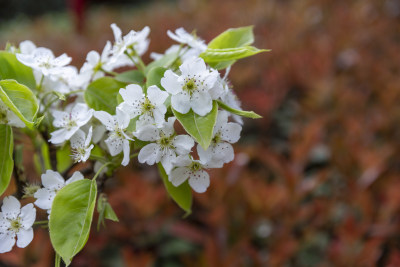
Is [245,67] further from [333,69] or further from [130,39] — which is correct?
[130,39]

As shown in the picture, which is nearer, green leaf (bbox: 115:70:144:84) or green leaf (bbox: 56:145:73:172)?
green leaf (bbox: 115:70:144:84)

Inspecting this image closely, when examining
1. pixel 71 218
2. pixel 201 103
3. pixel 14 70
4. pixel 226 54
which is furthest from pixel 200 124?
pixel 14 70

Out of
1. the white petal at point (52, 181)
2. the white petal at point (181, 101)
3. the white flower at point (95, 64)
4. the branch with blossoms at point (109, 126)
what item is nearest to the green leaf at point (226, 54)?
the branch with blossoms at point (109, 126)

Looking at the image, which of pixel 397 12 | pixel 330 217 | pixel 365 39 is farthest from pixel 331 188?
pixel 397 12

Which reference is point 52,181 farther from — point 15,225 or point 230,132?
point 230,132

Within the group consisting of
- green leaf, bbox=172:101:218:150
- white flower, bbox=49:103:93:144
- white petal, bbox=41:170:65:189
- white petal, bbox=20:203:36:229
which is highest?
green leaf, bbox=172:101:218:150

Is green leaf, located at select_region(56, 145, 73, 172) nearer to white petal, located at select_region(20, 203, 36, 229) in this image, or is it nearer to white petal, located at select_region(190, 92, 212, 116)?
white petal, located at select_region(20, 203, 36, 229)

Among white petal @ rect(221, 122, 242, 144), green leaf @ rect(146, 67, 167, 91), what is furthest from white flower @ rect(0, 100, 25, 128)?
white petal @ rect(221, 122, 242, 144)

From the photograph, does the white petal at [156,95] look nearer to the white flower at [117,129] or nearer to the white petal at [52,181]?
the white flower at [117,129]
